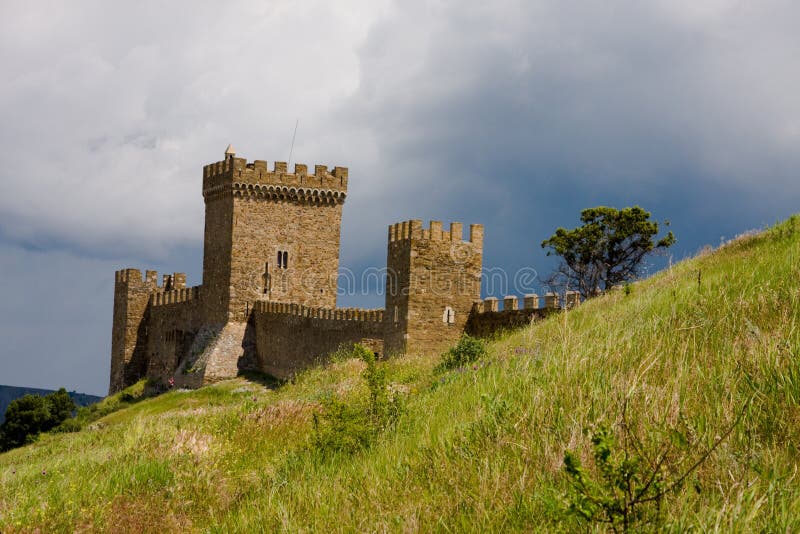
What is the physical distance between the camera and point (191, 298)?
44.8 meters

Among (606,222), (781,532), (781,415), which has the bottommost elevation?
(781,532)

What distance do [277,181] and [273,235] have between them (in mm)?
2508

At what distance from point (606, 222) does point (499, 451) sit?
1366 inches

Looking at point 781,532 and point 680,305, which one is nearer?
point 781,532

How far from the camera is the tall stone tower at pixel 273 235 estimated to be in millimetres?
40344

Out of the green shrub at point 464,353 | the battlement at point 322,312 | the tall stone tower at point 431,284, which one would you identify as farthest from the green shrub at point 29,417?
the green shrub at point 464,353

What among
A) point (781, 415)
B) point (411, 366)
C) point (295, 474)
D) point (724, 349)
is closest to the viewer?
point (781, 415)

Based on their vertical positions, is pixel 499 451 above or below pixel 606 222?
below

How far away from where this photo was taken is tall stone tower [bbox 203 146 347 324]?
40.3 metres

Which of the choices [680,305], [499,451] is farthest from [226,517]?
[680,305]

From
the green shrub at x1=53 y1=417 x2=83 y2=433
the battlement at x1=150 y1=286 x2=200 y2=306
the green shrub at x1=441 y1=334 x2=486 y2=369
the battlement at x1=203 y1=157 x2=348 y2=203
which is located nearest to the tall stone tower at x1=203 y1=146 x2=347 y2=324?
the battlement at x1=203 y1=157 x2=348 y2=203

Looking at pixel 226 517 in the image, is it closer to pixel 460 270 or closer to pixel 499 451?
pixel 499 451

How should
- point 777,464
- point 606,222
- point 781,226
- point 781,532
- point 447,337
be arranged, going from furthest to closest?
point 606,222 < point 447,337 < point 781,226 < point 777,464 < point 781,532

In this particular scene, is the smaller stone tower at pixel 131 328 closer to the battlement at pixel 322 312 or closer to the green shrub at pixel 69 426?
the green shrub at pixel 69 426
